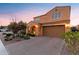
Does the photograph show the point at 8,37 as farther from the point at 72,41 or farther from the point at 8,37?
the point at 72,41

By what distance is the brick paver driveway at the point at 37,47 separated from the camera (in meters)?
3.03

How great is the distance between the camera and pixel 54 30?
307 centimetres

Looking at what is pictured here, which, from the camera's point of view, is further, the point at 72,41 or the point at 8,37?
the point at 8,37

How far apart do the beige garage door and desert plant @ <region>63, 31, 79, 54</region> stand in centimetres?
12

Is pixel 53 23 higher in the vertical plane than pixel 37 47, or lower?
higher

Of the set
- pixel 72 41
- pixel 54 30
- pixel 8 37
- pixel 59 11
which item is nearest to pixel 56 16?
pixel 59 11

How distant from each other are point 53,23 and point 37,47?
408 mm

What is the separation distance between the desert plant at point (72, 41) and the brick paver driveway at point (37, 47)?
94mm

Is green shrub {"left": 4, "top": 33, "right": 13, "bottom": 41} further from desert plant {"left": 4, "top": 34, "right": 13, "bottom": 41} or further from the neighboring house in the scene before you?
the neighboring house

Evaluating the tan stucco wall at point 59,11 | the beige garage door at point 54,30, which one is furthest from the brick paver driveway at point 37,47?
the tan stucco wall at point 59,11

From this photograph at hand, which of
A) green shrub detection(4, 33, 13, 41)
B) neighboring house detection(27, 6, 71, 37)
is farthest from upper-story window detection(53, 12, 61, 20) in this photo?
green shrub detection(4, 33, 13, 41)

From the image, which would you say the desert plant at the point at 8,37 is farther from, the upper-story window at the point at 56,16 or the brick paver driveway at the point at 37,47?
the upper-story window at the point at 56,16

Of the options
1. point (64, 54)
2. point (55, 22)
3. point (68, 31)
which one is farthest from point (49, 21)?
point (64, 54)
